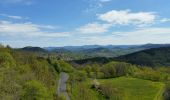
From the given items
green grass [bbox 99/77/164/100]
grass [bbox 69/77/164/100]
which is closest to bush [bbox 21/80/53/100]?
grass [bbox 69/77/164/100]

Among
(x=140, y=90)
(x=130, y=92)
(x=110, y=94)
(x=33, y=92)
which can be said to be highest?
(x=33, y=92)

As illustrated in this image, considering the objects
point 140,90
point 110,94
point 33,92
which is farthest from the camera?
point 140,90

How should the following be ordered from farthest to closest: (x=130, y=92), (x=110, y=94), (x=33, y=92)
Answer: (x=130, y=92) < (x=110, y=94) < (x=33, y=92)

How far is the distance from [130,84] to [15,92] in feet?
330

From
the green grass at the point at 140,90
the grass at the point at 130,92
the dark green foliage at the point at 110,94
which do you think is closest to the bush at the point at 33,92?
the grass at the point at 130,92

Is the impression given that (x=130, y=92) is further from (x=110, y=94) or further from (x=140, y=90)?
(x=110, y=94)

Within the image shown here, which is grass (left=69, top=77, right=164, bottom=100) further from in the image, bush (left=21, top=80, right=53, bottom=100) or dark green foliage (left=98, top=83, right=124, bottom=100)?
bush (left=21, top=80, right=53, bottom=100)

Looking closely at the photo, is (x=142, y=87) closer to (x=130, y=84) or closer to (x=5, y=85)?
(x=130, y=84)

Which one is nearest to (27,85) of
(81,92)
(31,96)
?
(31,96)

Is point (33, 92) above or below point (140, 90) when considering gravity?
above

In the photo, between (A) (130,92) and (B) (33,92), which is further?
(A) (130,92)

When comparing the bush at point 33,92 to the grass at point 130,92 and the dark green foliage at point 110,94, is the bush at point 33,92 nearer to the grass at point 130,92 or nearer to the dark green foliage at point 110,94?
the grass at point 130,92

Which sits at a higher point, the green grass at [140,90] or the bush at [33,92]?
the bush at [33,92]

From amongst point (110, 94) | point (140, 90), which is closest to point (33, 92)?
point (110, 94)
